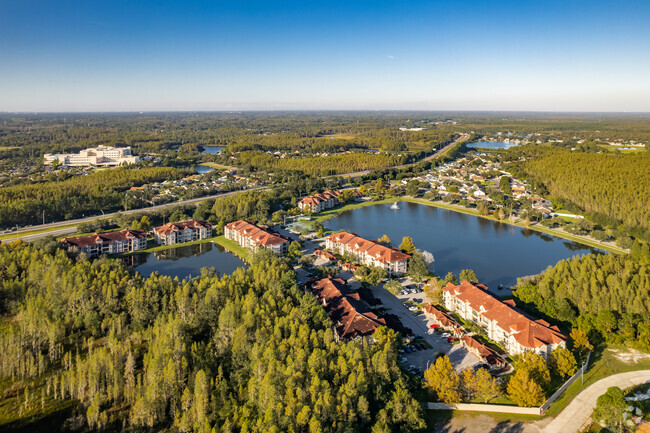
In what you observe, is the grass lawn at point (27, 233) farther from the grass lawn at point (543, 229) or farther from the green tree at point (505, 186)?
the green tree at point (505, 186)

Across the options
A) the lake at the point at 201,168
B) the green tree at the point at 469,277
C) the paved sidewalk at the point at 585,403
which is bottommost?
the paved sidewalk at the point at 585,403

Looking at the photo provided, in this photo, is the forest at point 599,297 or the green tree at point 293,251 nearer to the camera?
the forest at point 599,297

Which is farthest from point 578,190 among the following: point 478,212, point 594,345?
point 594,345

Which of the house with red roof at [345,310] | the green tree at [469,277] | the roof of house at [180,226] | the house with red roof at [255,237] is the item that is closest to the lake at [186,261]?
the house with red roof at [255,237]

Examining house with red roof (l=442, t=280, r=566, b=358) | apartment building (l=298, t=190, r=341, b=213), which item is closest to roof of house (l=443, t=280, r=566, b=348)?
house with red roof (l=442, t=280, r=566, b=358)

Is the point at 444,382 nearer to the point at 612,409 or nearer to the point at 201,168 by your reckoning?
the point at 612,409

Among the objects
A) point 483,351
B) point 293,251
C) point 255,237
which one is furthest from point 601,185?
point 255,237
